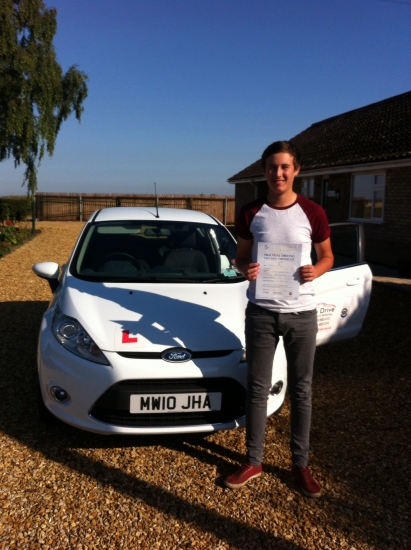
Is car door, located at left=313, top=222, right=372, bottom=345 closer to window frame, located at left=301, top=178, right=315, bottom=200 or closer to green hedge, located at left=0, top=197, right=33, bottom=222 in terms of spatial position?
window frame, located at left=301, top=178, right=315, bottom=200

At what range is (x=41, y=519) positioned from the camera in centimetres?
250

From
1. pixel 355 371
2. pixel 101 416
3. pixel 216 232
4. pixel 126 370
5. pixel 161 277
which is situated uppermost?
pixel 216 232

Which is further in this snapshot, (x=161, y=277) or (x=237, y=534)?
(x=161, y=277)

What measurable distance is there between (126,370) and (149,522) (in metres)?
0.80

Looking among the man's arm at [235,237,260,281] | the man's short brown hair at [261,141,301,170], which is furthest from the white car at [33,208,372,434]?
the man's short brown hair at [261,141,301,170]

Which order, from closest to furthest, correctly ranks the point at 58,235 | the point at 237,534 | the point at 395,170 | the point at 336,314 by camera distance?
the point at 237,534, the point at 336,314, the point at 395,170, the point at 58,235

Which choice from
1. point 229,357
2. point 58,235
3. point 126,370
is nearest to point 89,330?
point 126,370

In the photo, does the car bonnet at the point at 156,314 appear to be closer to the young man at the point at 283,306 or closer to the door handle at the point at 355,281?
the young man at the point at 283,306

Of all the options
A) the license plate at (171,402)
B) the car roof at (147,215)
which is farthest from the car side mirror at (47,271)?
the license plate at (171,402)

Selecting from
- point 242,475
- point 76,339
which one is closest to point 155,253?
point 76,339

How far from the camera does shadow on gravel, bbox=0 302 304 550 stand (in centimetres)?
246

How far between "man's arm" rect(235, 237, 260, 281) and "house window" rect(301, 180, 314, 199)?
1536cm

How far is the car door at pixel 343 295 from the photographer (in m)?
3.73

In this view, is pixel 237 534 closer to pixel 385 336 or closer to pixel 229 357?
pixel 229 357
